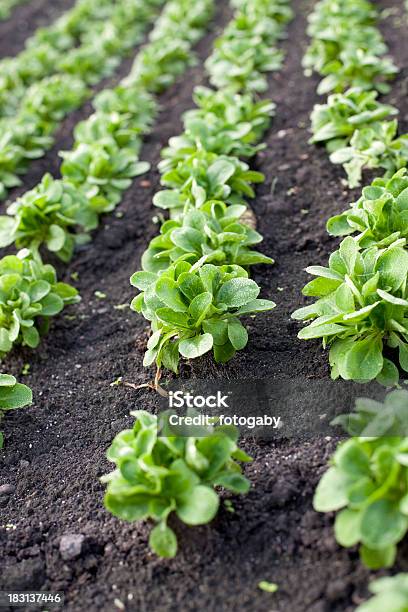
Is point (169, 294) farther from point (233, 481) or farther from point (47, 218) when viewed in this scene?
point (47, 218)

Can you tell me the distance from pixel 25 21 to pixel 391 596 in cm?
1327

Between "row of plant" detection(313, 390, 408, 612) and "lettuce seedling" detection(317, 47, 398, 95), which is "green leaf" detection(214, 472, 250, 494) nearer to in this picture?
"row of plant" detection(313, 390, 408, 612)

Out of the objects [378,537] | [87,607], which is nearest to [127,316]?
[87,607]

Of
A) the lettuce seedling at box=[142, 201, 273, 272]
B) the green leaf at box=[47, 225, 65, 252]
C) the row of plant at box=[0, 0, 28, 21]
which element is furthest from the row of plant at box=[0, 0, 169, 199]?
the lettuce seedling at box=[142, 201, 273, 272]

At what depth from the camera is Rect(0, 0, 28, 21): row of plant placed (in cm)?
1329

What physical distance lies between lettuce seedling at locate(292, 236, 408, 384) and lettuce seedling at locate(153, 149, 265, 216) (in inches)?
52.3

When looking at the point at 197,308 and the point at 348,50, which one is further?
the point at 348,50

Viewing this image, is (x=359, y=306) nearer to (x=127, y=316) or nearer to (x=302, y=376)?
(x=302, y=376)

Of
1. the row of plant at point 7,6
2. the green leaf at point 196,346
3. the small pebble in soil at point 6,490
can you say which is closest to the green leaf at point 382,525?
the green leaf at point 196,346

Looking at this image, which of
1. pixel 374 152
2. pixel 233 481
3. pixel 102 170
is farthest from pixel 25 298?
pixel 374 152

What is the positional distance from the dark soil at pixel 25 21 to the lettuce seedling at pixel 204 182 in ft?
26.6

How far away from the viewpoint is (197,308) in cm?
336

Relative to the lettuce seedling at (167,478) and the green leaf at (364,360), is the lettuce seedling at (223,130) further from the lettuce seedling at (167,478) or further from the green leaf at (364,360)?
the lettuce seedling at (167,478)

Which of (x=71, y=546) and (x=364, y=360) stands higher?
(x=364, y=360)
